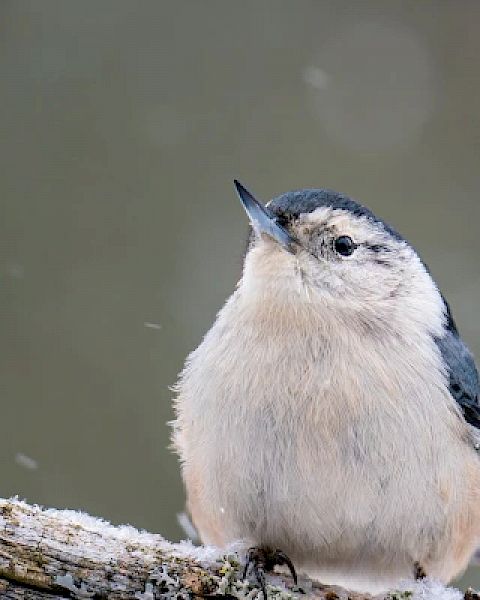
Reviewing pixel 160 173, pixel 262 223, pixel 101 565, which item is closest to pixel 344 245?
pixel 262 223

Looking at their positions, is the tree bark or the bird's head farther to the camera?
the bird's head

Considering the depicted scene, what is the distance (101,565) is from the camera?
2.55 m

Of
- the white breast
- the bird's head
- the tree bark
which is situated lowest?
the tree bark

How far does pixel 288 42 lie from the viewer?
19.4ft

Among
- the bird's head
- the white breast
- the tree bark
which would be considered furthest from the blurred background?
the tree bark

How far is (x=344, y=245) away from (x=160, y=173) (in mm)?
2749

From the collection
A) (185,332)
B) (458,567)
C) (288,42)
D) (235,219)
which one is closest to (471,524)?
(458,567)

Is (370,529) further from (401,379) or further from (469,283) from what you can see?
(469,283)

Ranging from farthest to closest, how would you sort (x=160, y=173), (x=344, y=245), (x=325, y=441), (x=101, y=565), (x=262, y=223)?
(x=160, y=173) → (x=344, y=245) → (x=262, y=223) → (x=325, y=441) → (x=101, y=565)

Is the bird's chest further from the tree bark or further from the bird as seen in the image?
the tree bark

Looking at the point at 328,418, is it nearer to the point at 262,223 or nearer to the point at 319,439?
the point at 319,439

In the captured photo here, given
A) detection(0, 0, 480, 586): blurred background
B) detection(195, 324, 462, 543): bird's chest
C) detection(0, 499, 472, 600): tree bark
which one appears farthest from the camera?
detection(0, 0, 480, 586): blurred background

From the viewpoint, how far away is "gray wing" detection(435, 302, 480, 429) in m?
3.08

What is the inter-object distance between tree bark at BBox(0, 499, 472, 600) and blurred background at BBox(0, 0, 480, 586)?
92.5 inches
